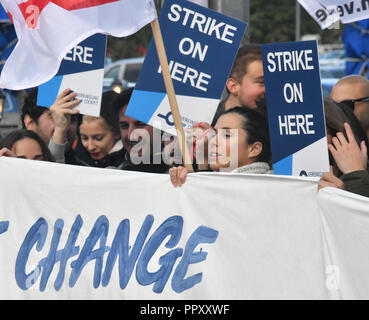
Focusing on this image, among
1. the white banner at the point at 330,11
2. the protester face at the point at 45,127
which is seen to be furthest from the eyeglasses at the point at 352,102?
the protester face at the point at 45,127

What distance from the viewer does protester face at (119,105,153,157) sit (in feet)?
19.0

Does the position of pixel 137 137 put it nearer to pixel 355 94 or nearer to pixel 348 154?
pixel 355 94

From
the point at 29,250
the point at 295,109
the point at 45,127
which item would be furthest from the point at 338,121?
the point at 45,127

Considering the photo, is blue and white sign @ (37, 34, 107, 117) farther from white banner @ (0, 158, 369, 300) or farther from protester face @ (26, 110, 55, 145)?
protester face @ (26, 110, 55, 145)

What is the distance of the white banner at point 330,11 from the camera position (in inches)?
210

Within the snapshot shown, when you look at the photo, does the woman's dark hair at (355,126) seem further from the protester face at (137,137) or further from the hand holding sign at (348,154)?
the protester face at (137,137)

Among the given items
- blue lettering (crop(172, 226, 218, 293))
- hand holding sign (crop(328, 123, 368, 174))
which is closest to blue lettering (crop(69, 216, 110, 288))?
blue lettering (crop(172, 226, 218, 293))

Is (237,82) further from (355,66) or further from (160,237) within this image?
(355,66)

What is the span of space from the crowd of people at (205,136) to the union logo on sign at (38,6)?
62cm

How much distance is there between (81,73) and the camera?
5621mm

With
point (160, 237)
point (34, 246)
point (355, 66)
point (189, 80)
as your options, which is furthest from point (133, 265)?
point (355, 66)

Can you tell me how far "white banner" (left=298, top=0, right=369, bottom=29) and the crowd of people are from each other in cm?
50

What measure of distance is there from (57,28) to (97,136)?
1.12m
